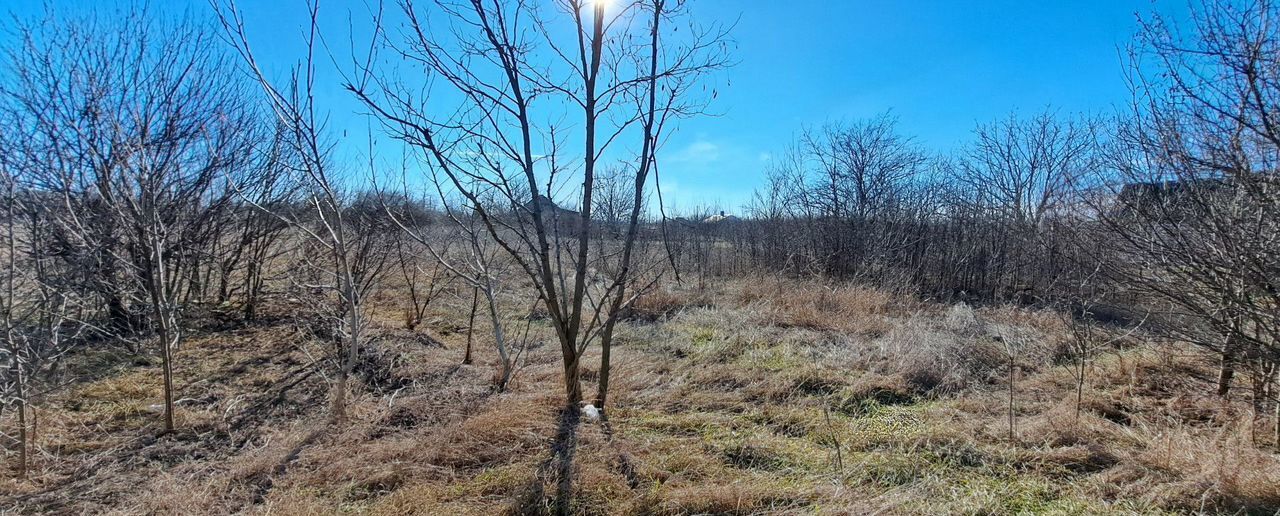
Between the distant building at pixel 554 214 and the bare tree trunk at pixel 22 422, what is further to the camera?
the distant building at pixel 554 214

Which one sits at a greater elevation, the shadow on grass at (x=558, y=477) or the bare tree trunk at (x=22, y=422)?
the bare tree trunk at (x=22, y=422)

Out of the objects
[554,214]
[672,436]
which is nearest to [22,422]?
[554,214]

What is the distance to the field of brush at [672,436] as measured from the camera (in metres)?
2.26

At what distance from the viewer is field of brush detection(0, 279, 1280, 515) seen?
2258 mm

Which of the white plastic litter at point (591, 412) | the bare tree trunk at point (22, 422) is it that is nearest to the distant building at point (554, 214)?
the white plastic litter at point (591, 412)

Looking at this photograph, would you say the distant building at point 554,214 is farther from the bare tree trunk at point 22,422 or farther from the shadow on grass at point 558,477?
the bare tree trunk at point 22,422

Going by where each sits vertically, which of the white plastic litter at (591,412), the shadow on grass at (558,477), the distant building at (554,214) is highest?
the distant building at (554,214)

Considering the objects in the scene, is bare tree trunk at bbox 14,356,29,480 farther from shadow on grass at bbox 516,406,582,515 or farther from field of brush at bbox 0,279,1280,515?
shadow on grass at bbox 516,406,582,515

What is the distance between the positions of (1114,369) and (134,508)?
5.97 m

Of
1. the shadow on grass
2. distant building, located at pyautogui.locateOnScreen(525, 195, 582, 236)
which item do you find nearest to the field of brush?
the shadow on grass

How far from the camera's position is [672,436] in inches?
116

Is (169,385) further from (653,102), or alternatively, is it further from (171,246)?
(653,102)

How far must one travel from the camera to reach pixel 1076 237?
16.0 ft

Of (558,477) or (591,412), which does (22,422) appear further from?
(591,412)
